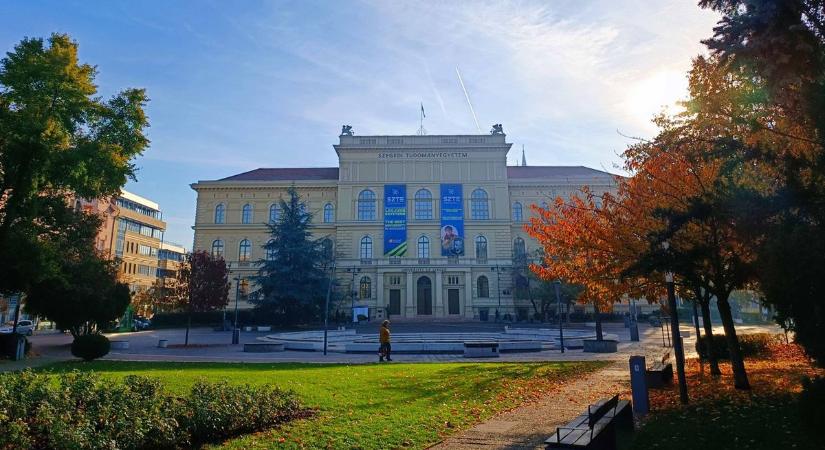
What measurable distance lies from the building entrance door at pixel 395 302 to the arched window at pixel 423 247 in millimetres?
5036

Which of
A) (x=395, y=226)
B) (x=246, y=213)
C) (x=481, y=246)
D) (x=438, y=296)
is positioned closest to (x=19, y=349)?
(x=395, y=226)

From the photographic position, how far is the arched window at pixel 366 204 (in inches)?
2266

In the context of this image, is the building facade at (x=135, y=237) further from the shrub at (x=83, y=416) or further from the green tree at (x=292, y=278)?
the shrub at (x=83, y=416)

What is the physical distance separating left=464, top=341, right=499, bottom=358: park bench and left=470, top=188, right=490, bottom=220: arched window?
127 feet

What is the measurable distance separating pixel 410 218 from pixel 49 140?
4217 centimetres

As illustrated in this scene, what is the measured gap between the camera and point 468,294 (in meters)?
53.2

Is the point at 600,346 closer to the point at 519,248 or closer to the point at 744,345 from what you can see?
the point at 744,345

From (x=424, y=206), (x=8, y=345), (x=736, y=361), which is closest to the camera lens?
(x=736, y=361)

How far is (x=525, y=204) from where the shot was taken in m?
58.8

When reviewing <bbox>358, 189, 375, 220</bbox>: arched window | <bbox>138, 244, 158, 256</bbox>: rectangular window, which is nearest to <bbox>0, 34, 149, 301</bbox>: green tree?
<bbox>358, 189, 375, 220</bbox>: arched window

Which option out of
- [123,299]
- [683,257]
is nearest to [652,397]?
[683,257]

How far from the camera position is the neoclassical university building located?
5369 centimetres

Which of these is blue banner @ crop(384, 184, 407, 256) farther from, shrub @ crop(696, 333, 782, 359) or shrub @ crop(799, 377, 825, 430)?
shrub @ crop(799, 377, 825, 430)

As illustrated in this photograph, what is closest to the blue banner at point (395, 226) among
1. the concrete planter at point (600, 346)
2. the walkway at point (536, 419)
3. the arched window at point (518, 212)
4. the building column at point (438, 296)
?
the building column at point (438, 296)
